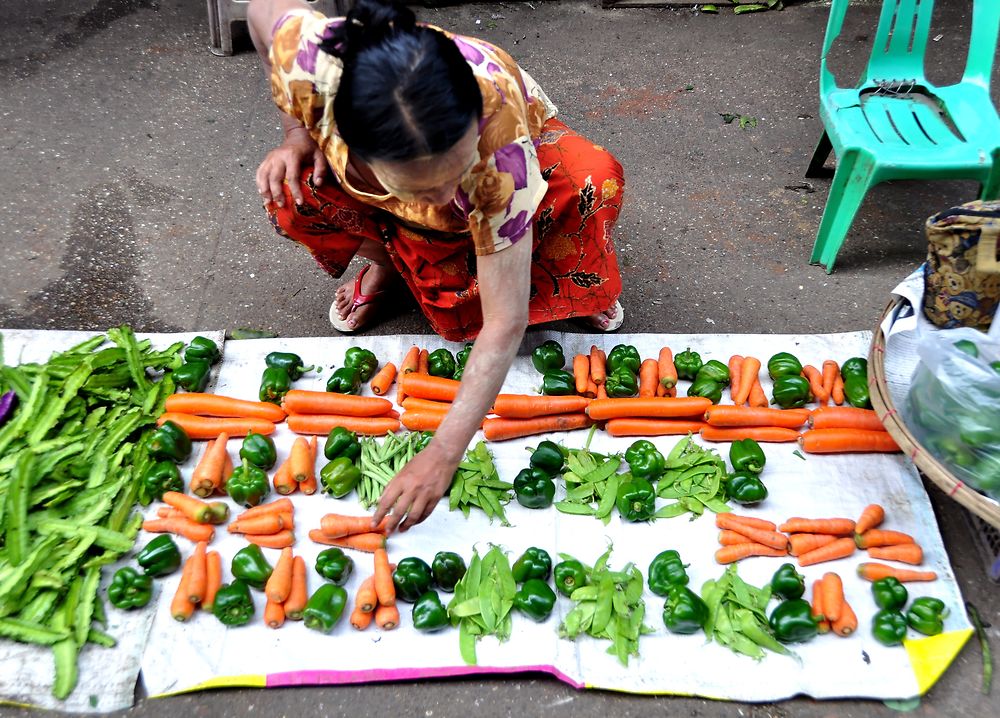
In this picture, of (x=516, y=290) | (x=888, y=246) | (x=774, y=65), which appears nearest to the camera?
(x=516, y=290)

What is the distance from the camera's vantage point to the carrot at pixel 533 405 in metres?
2.86

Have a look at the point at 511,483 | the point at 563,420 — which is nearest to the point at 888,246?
the point at 563,420

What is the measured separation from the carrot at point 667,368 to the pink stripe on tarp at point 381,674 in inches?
47.5

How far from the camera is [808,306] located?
3.48 meters

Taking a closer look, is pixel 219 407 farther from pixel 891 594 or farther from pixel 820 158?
pixel 820 158

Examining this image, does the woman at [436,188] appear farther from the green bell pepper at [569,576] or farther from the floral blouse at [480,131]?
the green bell pepper at [569,576]

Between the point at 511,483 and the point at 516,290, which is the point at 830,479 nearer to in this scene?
the point at 511,483

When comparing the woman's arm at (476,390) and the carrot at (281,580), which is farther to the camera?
the carrot at (281,580)

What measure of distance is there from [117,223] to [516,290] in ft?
9.24

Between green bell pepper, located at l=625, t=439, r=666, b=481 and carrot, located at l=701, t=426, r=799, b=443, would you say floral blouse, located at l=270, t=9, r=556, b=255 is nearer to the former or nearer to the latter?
green bell pepper, located at l=625, t=439, r=666, b=481

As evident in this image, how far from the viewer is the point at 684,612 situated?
2260 mm

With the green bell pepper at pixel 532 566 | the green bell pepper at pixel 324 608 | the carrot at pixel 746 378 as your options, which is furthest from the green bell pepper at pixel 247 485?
the carrot at pixel 746 378

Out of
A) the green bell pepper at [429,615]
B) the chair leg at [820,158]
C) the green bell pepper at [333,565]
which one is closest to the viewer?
the green bell pepper at [429,615]

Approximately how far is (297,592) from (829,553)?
68.5 inches
